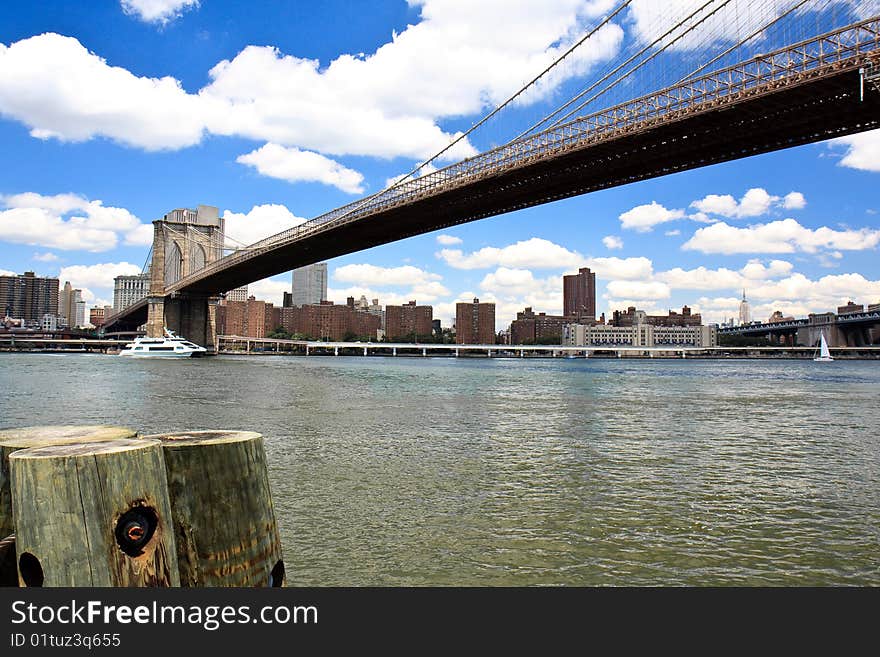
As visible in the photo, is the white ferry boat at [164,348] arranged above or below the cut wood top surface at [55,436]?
below

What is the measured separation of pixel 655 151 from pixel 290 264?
1426 inches

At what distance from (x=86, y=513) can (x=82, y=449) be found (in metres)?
0.25

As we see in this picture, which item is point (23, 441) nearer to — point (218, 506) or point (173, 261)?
point (218, 506)

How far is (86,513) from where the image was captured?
7.97 feet

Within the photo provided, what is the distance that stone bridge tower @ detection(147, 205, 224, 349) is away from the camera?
74062 millimetres

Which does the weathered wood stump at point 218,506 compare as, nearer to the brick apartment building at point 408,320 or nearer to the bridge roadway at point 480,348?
the bridge roadway at point 480,348

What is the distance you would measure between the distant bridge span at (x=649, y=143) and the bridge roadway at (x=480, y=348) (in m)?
80.7

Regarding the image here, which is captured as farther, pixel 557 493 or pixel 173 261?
pixel 173 261

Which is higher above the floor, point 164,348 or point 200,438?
point 200,438

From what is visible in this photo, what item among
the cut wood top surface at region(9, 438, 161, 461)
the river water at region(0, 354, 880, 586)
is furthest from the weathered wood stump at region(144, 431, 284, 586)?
the river water at region(0, 354, 880, 586)

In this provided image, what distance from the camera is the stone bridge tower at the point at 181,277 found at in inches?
2916

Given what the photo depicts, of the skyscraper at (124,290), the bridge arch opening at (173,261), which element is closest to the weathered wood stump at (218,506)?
the bridge arch opening at (173,261)

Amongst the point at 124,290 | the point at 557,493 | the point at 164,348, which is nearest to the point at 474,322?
the point at 124,290

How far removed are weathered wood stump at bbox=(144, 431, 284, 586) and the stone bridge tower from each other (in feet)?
249
